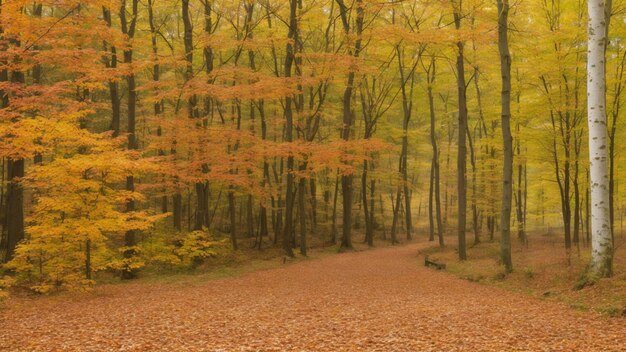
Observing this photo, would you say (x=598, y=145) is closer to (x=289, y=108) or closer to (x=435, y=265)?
(x=435, y=265)

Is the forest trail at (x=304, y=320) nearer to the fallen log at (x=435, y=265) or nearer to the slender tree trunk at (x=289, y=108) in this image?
the fallen log at (x=435, y=265)

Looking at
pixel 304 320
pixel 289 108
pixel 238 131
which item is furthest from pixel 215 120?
pixel 304 320

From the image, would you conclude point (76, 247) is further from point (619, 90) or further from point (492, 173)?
point (492, 173)

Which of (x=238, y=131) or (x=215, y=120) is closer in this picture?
(x=238, y=131)

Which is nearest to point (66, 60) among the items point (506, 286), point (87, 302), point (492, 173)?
point (87, 302)

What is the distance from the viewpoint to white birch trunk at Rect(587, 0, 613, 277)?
32.7 feet

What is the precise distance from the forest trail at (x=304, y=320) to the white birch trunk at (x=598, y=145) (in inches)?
69.3

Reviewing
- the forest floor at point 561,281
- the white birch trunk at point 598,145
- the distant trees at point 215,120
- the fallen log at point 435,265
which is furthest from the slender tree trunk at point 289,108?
the white birch trunk at point 598,145

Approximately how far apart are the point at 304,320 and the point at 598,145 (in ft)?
24.8

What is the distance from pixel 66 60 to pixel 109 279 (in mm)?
7756

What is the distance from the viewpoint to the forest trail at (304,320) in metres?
6.60

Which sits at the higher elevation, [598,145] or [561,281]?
[598,145]

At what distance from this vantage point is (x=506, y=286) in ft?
42.9

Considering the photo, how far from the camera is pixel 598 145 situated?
32.8 feet
